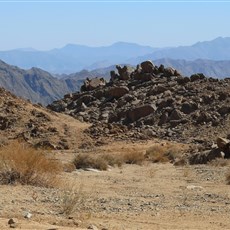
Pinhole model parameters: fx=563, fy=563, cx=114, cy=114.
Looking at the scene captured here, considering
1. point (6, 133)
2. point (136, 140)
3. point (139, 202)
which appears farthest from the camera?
point (136, 140)

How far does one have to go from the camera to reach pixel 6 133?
30297 mm

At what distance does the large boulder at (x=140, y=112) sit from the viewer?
39.4 meters

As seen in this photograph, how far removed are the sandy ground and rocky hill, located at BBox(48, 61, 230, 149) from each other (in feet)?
44.1

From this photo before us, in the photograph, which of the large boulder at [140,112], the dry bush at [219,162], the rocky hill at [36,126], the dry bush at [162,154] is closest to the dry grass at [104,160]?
the dry bush at [162,154]

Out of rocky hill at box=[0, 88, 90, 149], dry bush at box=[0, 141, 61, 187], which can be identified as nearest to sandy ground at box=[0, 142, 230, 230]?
dry bush at box=[0, 141, 61, 187]

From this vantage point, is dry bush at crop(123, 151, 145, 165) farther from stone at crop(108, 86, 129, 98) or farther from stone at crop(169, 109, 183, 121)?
stone at crop(108, 86, 129, 98)

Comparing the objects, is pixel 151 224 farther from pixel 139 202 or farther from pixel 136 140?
pixel 136 140

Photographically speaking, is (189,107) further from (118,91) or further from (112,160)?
(112,160)

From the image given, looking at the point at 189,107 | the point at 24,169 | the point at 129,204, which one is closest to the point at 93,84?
the point at 189,107

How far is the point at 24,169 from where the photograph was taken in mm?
13594

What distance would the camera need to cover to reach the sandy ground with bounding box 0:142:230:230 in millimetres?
10055

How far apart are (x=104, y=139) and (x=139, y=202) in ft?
61.2

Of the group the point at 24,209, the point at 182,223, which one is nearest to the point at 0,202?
the point at 24,209

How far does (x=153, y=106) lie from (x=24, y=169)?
26494mm
